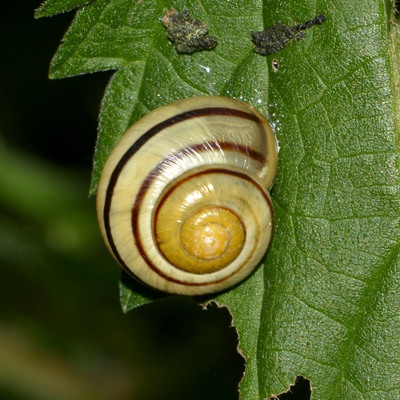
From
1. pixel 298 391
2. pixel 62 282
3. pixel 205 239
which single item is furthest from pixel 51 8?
pixel 298 391

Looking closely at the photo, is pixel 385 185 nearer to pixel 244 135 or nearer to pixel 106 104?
pixel 244 135

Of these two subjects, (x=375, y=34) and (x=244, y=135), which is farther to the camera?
(x=244, y=135)

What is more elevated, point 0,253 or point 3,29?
point 3,29

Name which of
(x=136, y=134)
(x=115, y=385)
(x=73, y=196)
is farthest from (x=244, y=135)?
(x=115, y=385)

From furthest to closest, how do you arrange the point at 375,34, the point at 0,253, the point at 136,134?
the point at 0,253 < the point at 136,134 < the point at 375,34

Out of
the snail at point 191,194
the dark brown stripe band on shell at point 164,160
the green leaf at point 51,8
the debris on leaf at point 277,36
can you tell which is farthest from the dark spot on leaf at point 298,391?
the green leaf at point 51,8

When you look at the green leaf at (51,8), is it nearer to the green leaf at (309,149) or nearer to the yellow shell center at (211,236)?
the green leaf at (309,149)

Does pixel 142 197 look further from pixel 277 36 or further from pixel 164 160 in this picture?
pixel 277 36

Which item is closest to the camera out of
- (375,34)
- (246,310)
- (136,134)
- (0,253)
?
(375,34)
